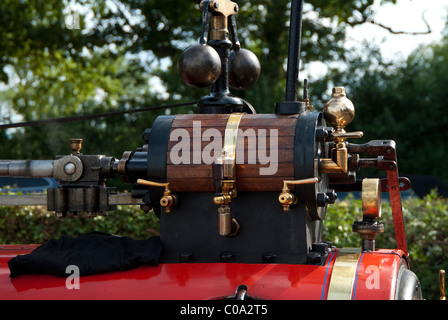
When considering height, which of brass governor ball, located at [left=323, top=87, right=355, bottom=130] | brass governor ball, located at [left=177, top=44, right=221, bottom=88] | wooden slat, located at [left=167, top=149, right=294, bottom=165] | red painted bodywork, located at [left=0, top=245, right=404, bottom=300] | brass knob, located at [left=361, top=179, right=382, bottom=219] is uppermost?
brass governor ball, located at [left=177, top=44, right=221, bottom=88]

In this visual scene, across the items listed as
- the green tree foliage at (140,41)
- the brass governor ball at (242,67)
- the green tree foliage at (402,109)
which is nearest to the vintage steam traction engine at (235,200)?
the brass governor ball at (242,67)

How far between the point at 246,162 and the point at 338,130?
579mm

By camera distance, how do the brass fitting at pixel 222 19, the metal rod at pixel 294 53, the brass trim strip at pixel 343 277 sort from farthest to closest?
the brass fitting at pixel 222 19
the metal rod at pixel 294 53
the brass trim strip at pixel 343 277

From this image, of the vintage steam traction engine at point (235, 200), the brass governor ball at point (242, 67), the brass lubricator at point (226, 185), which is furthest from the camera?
the brass governor ball at point (242, 67)

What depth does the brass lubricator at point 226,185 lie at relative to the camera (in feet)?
9.80

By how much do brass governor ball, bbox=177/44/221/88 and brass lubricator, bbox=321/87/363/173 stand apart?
0.65m

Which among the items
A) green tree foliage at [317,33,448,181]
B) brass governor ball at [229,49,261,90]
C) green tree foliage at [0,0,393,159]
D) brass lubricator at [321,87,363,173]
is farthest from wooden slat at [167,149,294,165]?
green tree foliage at [317,33,448,181]

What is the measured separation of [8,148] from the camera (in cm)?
1423

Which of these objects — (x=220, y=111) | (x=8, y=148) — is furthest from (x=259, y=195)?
(x=8, y=148)

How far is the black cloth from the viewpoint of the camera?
302 cm

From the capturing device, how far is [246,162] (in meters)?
3.07

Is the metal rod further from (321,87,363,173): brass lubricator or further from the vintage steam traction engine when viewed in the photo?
(321,87,363,173): brass lubricator

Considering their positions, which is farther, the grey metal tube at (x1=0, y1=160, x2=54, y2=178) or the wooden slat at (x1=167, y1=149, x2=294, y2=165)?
the grey metal tube at (x1=0, y1=160, x2=54, y2=178)

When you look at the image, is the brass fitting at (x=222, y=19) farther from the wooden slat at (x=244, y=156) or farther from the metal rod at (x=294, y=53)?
the wooden slat at (x=244, y=156)
